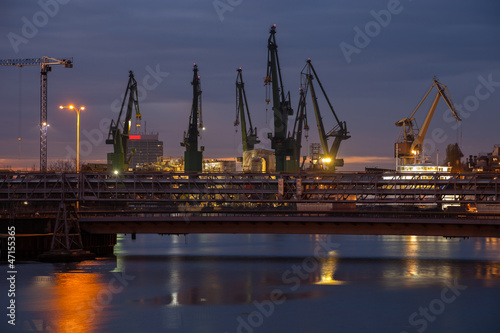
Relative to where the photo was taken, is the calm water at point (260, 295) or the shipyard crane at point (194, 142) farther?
the shipyard crane at point (194, 142)

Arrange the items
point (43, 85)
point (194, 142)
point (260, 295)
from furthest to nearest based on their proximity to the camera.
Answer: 1. point (194, 142)
2. point (43, 85)
3. point (260, 295)

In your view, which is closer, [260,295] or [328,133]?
[260,295]

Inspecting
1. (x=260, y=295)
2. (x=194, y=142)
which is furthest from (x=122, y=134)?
(x=260, y=295)

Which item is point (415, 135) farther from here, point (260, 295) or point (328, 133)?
point (260, 295)

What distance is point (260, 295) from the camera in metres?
54.0

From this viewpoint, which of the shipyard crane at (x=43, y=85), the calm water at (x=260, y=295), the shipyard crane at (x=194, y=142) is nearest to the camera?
the calm water at (x=260, y=295)

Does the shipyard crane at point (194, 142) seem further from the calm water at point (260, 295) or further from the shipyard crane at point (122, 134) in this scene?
the calm water at point (260, 295)

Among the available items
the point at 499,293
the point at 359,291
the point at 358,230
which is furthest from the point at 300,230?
the point at 499,293

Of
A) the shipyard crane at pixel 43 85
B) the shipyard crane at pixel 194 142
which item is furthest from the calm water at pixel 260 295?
the shipyard crane at pixel 194 142

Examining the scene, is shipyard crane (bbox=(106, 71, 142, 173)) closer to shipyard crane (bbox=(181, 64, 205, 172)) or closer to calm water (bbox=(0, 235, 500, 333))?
shipyard crane (bbox=(181, 64, 205, 172))

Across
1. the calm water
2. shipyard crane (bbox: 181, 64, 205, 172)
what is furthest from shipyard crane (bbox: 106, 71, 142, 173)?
the calm water

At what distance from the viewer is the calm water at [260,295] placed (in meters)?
44.6

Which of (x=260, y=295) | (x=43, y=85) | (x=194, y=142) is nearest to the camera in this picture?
(x=260, y=295)

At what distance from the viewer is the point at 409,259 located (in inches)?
3201
